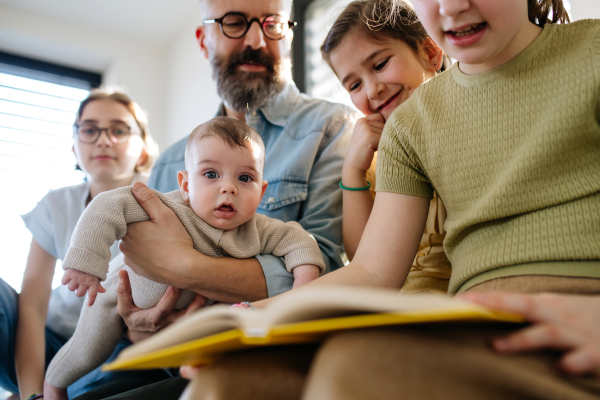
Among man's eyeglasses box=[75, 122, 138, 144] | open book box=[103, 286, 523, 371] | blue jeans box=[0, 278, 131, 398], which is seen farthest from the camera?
man's eyeglasses box=[75, 122, 138, 144]

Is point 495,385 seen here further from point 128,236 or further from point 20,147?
point 20,147

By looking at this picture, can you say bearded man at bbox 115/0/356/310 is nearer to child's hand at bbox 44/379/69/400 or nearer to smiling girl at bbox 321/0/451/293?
smiling girl at bbox 321/0/451/293

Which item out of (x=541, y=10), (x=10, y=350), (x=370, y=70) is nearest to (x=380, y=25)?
(x=370, y=70)

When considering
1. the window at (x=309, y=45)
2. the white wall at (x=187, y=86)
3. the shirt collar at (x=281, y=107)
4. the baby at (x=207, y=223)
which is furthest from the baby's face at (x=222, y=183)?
the white wall at (x=187, y=86)

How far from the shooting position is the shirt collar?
65.4 inches

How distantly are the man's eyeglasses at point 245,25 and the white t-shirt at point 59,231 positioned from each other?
874 millimetres

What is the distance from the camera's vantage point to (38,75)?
4.14m

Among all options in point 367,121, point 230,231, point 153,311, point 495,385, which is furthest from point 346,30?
point 495,385

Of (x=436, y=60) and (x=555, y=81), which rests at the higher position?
(x=436, y=60)

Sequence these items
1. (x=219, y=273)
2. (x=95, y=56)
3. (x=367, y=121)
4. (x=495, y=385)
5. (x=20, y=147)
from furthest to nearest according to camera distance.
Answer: (x=95, y=56)
(x=20, y=147)
(x=367, y=121)
(x=219, y=273)
(x=495, y=385)

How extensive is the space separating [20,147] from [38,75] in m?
0.69

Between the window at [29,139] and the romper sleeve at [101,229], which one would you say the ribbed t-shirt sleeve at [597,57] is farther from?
the window at [29,139]

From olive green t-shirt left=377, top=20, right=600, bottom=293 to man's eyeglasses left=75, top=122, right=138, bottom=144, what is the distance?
1372 millimetres

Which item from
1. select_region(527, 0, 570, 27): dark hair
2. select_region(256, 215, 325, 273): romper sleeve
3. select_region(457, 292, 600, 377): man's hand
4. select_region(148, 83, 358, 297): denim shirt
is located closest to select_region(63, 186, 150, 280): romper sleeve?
select_region(256, 215, 325, 273): romper sleeve
